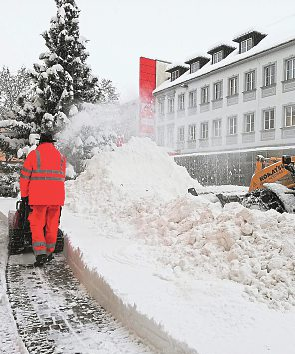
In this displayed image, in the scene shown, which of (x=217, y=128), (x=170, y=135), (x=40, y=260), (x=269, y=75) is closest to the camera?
(x=40, y=260)

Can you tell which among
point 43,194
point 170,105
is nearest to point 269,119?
point 170,105

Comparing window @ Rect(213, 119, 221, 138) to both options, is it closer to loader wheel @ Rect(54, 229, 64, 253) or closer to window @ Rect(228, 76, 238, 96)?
window @ Rect(228, 76, 238, 96)

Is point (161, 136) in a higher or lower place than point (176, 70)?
lower

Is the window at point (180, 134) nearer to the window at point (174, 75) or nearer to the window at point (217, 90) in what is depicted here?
the window at point (217, 90)

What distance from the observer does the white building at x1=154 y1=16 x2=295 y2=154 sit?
20.7 meters

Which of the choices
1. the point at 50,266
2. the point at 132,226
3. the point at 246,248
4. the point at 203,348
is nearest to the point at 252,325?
the point at 203,348

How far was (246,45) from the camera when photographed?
24.5 meters

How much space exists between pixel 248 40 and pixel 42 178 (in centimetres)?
2264

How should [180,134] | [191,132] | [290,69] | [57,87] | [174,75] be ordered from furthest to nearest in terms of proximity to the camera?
[174,75], [180,134], [191,132], [290,69], [57,87]

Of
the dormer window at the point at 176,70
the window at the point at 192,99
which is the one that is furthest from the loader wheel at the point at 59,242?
the dormer window at the point at 176,70

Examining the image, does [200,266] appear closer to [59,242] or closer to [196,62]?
[59,242]

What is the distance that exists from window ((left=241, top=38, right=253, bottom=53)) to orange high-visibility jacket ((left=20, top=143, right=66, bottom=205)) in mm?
22106

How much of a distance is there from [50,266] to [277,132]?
60.4 ft

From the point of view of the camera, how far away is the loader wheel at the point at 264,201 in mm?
6116
